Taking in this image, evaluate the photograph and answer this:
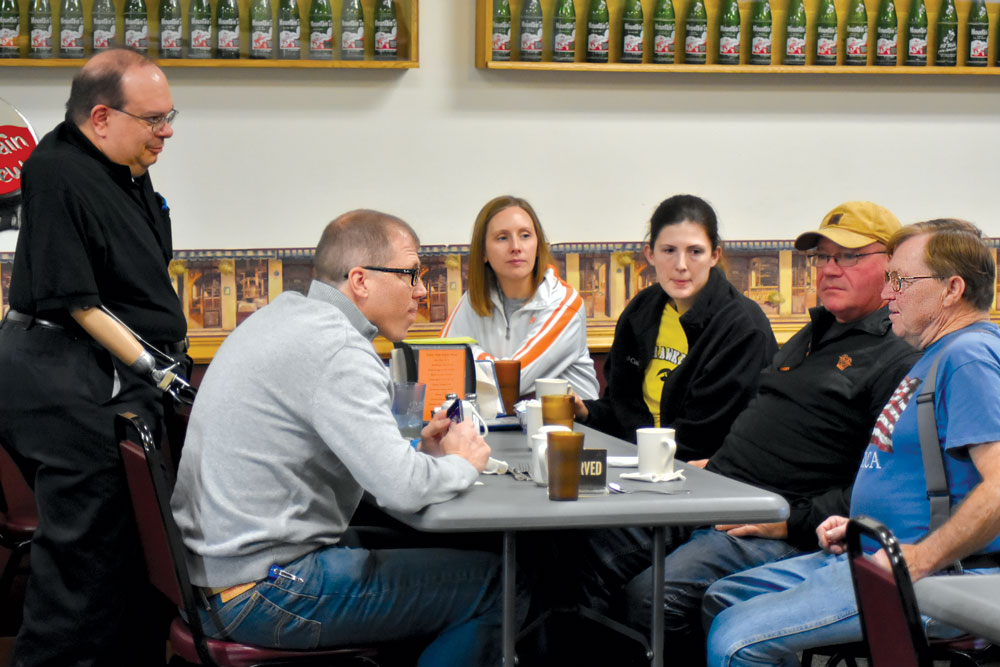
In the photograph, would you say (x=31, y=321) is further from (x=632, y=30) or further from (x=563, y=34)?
(x=632, y=30)

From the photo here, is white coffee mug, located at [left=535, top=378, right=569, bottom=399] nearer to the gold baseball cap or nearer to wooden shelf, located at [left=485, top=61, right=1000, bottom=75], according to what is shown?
the gold baseball cap

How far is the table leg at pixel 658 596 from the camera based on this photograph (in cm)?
225

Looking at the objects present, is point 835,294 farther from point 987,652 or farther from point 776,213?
point 776,213

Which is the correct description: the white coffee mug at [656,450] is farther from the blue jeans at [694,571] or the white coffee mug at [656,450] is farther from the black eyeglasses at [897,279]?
the black eyeglasses at [897,279]

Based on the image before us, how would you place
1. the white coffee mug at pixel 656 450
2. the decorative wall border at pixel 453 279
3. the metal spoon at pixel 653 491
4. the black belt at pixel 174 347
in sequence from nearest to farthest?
the metal spoon at pixel 653 491
the white coffee mug at pixel 656 450
the black belt at pixel 174 347
the decorative wall border at pixel 453 279

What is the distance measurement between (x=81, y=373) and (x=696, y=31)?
2924mm

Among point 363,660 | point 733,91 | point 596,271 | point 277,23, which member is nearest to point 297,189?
point 277,23

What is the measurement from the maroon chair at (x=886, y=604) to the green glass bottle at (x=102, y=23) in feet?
12.1

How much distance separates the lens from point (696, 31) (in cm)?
464

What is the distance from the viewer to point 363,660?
83.4 inches

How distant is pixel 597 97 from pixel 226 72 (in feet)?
5.00

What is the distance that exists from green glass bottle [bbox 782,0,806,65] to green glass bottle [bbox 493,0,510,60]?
3.93 feet

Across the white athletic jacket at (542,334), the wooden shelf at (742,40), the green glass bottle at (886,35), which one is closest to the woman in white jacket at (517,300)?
the white athletic jacket at (542,334)

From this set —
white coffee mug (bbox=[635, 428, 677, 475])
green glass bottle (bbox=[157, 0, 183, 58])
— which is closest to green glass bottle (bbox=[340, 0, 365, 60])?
green glass bottle (bbox=[157, 0, 183, 58])
